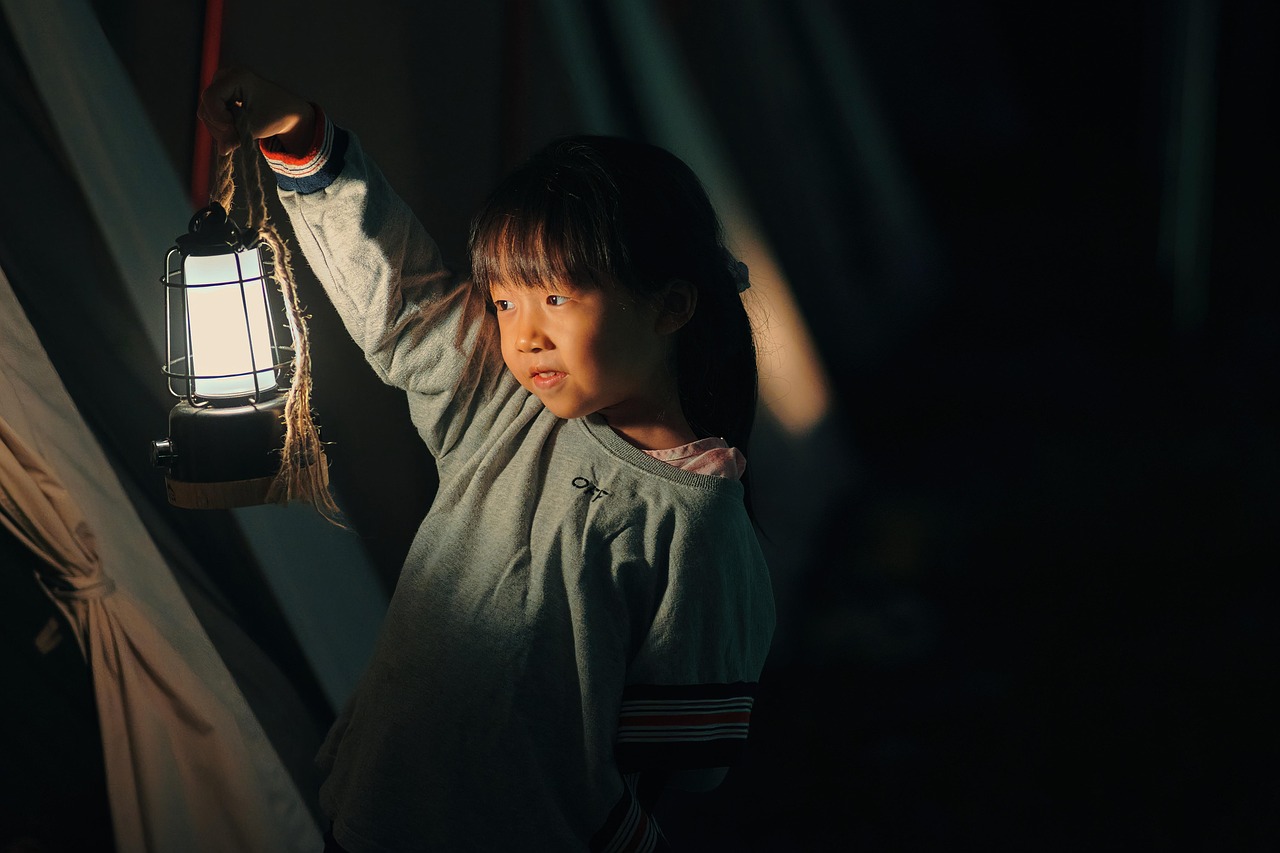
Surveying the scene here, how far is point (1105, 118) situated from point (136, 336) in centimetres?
177

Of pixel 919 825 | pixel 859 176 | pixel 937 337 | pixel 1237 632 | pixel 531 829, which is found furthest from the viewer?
pixel 1237 632

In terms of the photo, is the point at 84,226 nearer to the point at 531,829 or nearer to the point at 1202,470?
the point at 531,829

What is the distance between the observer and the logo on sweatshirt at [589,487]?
3.73ft

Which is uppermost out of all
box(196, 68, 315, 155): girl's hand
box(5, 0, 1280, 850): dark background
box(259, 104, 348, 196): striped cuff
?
box(196, 68, 315, 155): girl's hand

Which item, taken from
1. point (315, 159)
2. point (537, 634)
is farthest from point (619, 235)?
point (537, 634)

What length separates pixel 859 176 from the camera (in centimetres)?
191

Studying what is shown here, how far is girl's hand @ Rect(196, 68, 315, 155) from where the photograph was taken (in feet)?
3.43

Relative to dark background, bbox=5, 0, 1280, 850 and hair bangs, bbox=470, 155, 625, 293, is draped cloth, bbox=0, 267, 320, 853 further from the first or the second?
hair bangs, bbox=470, 155, 625, 293

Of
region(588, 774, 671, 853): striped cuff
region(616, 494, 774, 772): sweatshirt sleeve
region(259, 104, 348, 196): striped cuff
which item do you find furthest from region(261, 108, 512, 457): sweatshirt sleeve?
region(588, 774, 671, 853): striped cuff

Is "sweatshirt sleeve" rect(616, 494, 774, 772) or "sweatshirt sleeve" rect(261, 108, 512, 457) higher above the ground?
"sweatshirt sleeve" rect(261, 108, 512, 457)

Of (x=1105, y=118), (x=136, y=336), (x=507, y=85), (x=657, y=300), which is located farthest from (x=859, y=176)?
(x=136, y=336)

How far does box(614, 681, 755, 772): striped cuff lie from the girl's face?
12.8 inches

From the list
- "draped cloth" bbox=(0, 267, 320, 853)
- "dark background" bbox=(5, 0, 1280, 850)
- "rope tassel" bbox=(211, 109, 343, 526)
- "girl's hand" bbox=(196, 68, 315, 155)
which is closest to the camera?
"girl's hand" bbox=(196, 68, 315, 155)

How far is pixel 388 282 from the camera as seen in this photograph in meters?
1.16
